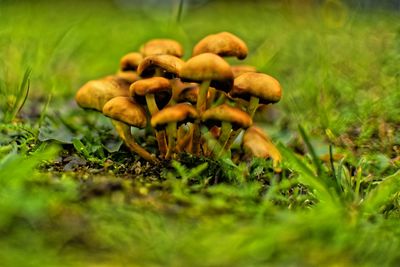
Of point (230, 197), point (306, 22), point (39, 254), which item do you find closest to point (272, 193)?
point (230, 197)

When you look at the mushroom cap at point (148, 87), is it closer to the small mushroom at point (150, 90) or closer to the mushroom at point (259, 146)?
the small mushroom at point (150, 90)

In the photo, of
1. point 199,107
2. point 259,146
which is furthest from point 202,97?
point 259,146

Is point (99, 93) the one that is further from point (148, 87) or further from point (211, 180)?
point (211, 180)

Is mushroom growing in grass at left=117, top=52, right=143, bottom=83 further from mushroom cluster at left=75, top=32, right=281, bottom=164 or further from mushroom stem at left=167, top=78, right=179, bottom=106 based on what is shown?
mushroom stem at left=167, top=78, right=179, bottom=106

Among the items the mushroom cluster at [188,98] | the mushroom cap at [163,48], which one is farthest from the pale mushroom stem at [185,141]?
the mushroom cap at [163,48]

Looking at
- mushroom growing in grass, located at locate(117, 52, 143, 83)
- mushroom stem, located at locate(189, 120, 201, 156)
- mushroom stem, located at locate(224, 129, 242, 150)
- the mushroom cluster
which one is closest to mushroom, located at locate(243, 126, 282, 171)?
the mushroom cluster
